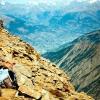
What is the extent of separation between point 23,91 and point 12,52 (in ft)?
66.7

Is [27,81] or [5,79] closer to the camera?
[5,79]

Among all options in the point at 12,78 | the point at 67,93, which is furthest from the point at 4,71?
the point at 67,93

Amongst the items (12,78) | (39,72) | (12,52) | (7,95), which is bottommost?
(7,95)

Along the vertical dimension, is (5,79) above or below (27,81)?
below

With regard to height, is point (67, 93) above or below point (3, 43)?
below

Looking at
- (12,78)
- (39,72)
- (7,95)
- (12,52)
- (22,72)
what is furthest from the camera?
(12,52)

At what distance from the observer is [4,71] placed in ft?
172

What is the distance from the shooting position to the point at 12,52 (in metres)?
70.2

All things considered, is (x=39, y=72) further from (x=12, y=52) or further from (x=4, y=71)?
(x=4, y=71)

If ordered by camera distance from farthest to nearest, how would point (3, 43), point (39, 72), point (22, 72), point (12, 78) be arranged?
point (3, 43)
point (39, 72)
point (22, 72)
point (12, 78)

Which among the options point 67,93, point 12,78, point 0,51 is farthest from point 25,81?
point 0,51

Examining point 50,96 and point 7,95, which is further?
point 50,96

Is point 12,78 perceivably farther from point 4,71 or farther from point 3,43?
point 3,43

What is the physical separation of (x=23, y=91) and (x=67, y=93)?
11.9 metres
